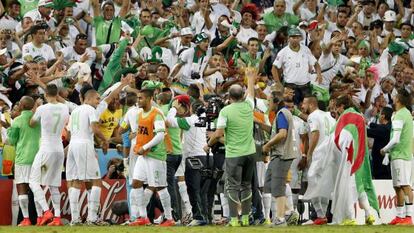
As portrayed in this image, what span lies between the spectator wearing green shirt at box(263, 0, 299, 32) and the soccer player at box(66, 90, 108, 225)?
33.0ft

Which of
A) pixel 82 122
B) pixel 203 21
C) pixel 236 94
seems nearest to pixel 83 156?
pixel 82 122

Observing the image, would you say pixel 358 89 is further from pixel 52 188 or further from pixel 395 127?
pixel 52 188

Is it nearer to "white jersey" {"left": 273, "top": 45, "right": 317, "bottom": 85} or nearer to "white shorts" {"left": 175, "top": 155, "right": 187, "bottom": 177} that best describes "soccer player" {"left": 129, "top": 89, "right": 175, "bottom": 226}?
A: "white shorts" {"left": 175, "top": 155, "right": 187, "bottom": 177}

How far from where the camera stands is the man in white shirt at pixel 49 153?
89.6 feet

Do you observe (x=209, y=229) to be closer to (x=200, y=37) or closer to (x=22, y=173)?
(x=22, y=173)

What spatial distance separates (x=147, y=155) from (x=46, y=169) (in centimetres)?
186

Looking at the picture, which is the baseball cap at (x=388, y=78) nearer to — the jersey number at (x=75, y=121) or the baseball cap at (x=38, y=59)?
the baseball cap at (x=38, y=59)

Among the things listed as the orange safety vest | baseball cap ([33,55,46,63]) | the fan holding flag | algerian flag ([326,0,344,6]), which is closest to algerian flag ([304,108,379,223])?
the fan holding flag

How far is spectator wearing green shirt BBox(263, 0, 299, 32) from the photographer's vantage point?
121 ft

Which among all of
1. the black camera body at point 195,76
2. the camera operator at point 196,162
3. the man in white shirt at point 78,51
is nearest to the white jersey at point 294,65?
the black camera body at point 195,76

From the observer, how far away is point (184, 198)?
28.7 m

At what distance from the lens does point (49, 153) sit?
2742cm

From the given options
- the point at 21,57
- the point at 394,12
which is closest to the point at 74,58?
the point at 21,57

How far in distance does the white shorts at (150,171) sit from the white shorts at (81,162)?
808mm
